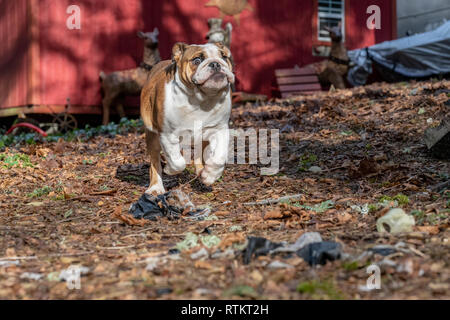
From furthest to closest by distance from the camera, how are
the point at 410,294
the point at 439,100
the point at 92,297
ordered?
1. the point at 439,100
2. the point at 92,297
3. the point at 410,294

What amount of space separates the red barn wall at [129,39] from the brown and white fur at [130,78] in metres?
0.57

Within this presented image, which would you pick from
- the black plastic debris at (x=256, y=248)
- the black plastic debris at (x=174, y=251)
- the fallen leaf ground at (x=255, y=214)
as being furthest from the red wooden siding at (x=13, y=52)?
the black plastic debris at (x=256, y=248)

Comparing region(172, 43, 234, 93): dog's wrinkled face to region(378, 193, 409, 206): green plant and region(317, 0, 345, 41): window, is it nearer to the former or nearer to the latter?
region(378, 193, 409, 206): green plant

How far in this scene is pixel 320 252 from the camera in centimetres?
293

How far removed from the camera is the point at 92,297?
267 centimetres

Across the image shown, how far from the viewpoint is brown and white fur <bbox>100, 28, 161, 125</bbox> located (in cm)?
1234

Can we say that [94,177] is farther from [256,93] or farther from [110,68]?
[256,93]

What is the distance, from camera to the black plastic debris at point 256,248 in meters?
3.05

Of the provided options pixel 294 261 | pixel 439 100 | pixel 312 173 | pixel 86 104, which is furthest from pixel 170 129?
pixel 86 104

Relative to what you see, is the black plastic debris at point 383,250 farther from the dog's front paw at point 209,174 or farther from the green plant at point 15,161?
the green plant at point 15,161

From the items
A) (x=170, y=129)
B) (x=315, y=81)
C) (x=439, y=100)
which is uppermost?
(x=315, y=81)

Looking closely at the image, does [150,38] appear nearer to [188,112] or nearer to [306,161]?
[306,161]

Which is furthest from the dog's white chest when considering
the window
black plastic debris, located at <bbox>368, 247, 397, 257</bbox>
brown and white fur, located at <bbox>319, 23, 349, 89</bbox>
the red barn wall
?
the window
